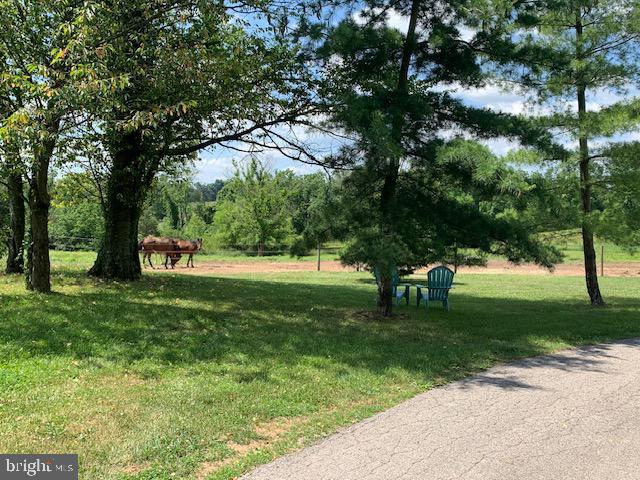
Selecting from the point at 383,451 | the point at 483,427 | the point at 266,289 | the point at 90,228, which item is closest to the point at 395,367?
the point at 483,427

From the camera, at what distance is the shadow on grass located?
6.39 meters

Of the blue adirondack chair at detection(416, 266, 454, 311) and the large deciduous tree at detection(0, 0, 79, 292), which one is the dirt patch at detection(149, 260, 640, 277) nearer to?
the blue adirondack chair at detection(416, 266, 454, 311)

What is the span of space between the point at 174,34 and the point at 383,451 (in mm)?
7617

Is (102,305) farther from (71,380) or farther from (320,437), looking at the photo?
(320,437)

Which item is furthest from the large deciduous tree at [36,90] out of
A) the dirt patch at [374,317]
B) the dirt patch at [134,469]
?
the dirt patch at [374,317]

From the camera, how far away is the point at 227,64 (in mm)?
9195

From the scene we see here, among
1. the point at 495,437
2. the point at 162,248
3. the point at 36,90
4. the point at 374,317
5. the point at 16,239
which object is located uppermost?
the point at 36,90

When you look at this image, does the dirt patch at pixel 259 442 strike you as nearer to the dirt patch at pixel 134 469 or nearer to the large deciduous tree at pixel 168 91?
the dirt patch at pixel 134 469

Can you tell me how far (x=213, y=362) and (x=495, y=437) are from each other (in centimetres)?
329

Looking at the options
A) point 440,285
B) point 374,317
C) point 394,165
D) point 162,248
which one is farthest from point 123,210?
point 162,248

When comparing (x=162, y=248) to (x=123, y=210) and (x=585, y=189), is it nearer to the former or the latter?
(x=123, y=210)

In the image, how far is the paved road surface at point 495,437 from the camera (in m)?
3.53

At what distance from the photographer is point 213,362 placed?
6.14 metres

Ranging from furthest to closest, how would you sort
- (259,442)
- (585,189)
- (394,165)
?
1. (585,189)
2. (394,165)
3. (259,442)
